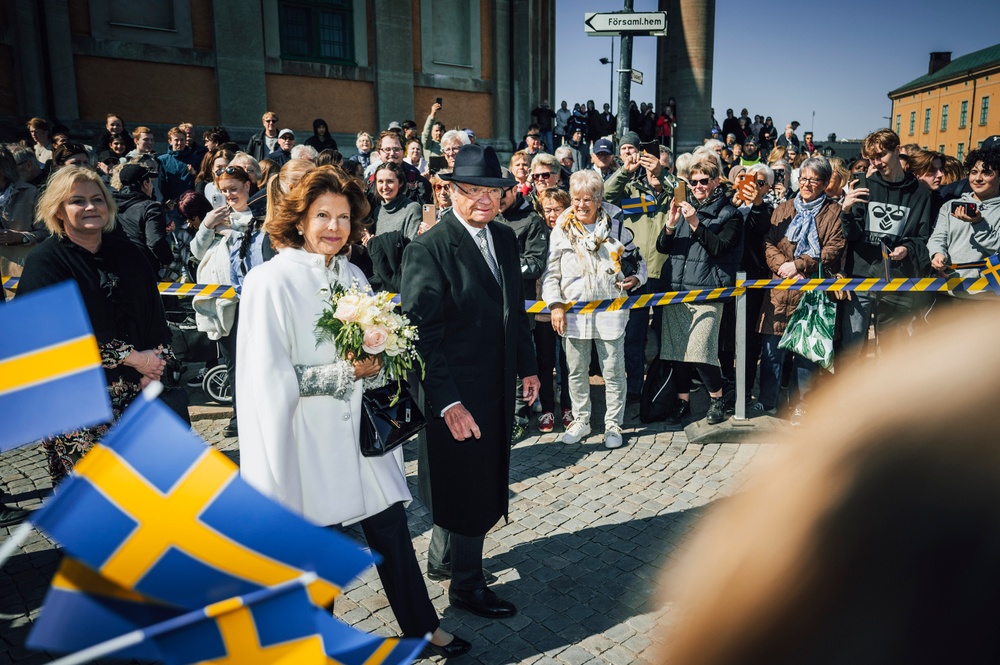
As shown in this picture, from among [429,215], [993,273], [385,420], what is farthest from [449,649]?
[993,273]

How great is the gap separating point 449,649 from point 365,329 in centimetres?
164

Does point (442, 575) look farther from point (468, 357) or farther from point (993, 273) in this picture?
point (993, 273)

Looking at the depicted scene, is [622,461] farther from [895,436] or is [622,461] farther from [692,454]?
[895,436]

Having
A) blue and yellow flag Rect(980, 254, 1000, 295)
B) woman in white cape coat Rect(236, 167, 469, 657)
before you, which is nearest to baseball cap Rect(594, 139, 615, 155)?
blue and yellow flag Rect(980, 254, 1000, 295)

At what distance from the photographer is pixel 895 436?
683mm

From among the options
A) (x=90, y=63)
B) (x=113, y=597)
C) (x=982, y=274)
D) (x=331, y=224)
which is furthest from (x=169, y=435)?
(x=90, y=63)

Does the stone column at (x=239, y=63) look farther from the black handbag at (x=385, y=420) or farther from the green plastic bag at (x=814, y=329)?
the black handbag at (x=385, y=420)

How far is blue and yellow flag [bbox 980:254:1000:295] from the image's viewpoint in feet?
21.9

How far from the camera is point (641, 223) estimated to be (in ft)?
24.6

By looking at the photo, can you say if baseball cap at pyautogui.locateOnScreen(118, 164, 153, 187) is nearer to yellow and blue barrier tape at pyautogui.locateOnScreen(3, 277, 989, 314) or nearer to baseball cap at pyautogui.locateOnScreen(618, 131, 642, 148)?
yellow and blue barrier tape at pyautogui.locateOnScreen(3, 277, 989, 314)

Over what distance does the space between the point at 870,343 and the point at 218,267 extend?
761 centimetres

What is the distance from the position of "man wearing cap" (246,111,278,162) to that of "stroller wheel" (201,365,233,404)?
5.60 m

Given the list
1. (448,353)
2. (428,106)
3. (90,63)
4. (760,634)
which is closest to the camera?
(760,634)

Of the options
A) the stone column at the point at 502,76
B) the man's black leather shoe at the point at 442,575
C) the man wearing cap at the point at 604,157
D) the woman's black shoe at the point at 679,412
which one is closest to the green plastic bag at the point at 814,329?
the woman's black shoe at the point at 679,412
